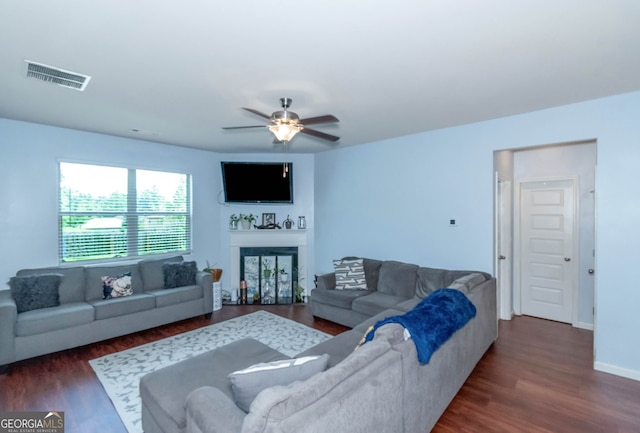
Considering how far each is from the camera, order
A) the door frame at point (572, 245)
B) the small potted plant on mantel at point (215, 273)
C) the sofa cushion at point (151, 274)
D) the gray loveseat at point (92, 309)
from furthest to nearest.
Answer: the small potted plant on mantel at point (215, 273)
the sofa cushion at point (151, 274)
the door frame at point (572, 245)
the gray loveseat at point (92, 309)

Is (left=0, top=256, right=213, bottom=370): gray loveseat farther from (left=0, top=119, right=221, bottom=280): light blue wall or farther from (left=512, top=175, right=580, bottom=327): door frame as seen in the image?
(left=512, top=175, right=580, bottom=327): door frame

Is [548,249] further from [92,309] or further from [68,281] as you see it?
[68,281]

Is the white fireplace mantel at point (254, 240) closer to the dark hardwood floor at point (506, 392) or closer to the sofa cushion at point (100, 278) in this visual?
the sofa cushion at point (100, 278)

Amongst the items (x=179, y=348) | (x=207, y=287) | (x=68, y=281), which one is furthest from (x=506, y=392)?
(x=68, y=281)

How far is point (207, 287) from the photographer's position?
4.73m

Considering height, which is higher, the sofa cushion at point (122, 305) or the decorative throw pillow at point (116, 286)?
the decorative throw pillow at point (116, 286)

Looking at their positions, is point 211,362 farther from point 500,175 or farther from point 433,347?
point 500,175

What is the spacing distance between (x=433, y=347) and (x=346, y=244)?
346cm

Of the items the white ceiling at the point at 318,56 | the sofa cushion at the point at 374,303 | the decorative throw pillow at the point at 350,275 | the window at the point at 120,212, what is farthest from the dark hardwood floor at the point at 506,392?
the white ceiling at the point at 318,56

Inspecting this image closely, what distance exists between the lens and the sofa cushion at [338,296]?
4238 millimetres

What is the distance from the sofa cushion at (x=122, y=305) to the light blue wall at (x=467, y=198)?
2929mm

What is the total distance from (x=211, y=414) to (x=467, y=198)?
3.76m

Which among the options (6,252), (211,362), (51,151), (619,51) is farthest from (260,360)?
(51,151)

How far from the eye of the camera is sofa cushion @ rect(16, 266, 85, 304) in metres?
3.80
